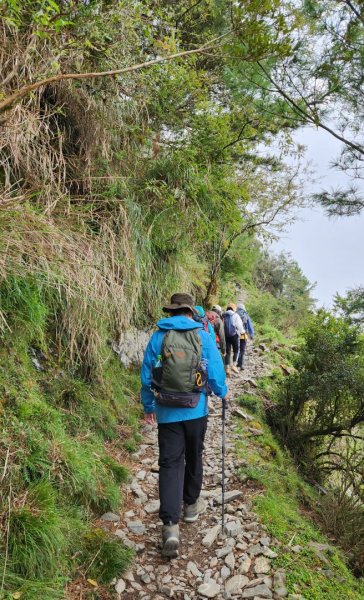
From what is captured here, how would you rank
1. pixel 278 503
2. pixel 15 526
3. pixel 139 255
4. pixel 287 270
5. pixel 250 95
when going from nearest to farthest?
1. pixel 15 526
2. pixel 278 503
3. pixel 139 255
4. pixel 250 95
5. pixel 287 270

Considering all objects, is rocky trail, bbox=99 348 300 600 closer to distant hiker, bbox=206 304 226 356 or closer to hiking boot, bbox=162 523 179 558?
hiking boot, bbox=162 523 179 558

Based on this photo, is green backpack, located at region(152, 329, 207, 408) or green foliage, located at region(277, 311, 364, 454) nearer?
green backpack, located at region(152, 329, 207, 408)

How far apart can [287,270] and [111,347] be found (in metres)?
31.0

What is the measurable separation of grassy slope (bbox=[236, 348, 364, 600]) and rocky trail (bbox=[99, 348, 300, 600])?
0.13 metres

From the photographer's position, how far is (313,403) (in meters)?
8.70

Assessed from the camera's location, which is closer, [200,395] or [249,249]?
[200,395]

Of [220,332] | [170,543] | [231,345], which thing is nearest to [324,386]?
[220,332]

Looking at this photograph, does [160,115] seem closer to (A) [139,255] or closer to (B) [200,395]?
(A) [139,255]

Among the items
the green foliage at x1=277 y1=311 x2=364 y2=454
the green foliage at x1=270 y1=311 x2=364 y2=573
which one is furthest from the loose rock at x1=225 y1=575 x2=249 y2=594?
the green foliage at x1=277 y1=311 x2=364 y2=454

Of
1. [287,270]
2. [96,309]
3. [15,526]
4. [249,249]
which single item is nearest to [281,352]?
[249,249]

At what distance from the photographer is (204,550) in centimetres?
352

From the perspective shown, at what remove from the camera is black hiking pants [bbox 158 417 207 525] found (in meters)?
3.42

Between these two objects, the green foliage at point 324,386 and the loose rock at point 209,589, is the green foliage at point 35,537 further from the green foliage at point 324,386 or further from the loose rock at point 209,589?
the green foliage at point 324,386

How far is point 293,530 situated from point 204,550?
112 cm
